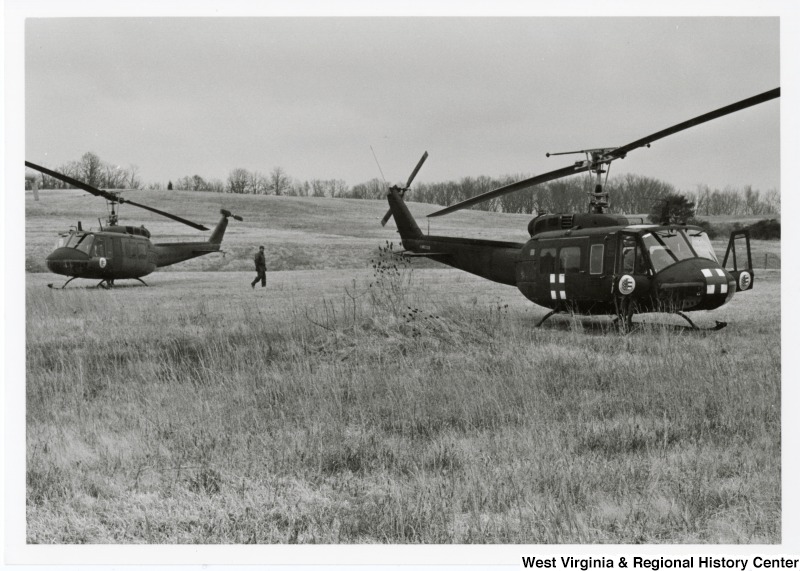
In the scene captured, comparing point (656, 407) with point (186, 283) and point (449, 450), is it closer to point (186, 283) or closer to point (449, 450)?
point (449, 450)

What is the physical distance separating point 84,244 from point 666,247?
15.5 meters

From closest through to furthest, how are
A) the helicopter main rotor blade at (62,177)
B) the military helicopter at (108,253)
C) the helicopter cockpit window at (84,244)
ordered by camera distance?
the helicopter main rotor blade at (62,177), the military helicopter at (108,253), the helicopter cockpit window at (84,244)

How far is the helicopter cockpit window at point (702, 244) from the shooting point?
413 inches

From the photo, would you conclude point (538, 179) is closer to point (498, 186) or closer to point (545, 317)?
point (498, 186)

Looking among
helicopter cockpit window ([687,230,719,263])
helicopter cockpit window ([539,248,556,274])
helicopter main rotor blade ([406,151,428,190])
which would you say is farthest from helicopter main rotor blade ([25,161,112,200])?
helicopter cockpit window ([687,230,719,263])

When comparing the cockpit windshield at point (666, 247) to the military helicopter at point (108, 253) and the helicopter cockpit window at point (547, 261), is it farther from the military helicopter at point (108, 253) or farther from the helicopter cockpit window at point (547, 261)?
the military helicopter at point (108, 253)

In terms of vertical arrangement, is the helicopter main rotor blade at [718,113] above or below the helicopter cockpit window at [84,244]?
above

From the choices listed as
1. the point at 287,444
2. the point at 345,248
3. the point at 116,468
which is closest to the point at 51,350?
the point at 116,468

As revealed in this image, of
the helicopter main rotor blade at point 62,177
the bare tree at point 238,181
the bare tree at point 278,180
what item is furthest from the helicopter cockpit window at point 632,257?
the bare tree at point 238,181

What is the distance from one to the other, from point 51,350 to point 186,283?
11.7 metres

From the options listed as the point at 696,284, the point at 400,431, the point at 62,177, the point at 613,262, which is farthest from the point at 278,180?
the point at 400,431
